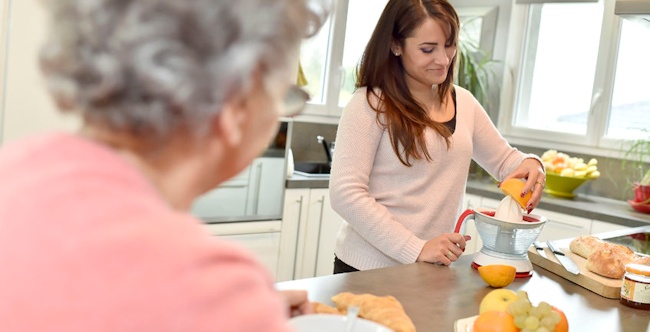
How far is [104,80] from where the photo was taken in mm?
514

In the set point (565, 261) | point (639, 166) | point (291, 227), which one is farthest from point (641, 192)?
point (565, 261)

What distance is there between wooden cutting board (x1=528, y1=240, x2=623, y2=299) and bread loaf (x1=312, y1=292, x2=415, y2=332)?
0.78 meters

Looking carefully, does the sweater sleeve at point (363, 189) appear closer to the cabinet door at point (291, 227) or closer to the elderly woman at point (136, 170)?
the elderly woman at point (136, 170)

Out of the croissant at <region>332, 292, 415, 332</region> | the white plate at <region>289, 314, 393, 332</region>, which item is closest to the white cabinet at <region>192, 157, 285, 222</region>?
the croissant at <region>332, 292, 415, 332</region>

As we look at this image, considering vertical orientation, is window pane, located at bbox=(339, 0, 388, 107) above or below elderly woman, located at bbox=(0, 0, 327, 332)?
above

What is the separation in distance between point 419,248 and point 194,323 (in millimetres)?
1332

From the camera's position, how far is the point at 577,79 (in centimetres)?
412

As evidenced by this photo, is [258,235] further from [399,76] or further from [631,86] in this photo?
[631,86]

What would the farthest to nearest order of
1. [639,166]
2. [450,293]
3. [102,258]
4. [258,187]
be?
[639,166], [258,187], [450,293], [102,258]

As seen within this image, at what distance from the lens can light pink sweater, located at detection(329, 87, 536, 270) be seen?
182 cm

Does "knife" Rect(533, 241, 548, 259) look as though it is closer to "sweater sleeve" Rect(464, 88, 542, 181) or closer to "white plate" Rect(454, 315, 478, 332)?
"sweater sleeve" Rect(464, 88, 542, 181)

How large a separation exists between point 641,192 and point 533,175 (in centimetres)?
191

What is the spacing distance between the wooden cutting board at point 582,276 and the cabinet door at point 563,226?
1537 millimetres

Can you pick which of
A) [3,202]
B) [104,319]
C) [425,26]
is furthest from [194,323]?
[425,26]
